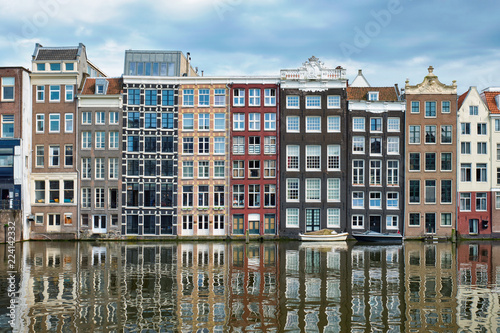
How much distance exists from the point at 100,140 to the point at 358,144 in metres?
32.5

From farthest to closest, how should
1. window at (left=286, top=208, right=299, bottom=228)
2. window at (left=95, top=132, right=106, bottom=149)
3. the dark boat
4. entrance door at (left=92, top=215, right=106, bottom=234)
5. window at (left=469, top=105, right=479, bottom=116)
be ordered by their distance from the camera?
window at (left=469, top=105, right=479, bottom=116)
window at (left=95, top=132, right=106, bottom=149)
window at (left=286, top=208, right=299, bottom=228)
entrance door at (left=92, top=215, right=106, bottom=234)
the dark boat

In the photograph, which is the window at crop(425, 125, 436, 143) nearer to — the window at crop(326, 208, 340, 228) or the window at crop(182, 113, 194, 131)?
the window at crop(326, 208, 340, 228)

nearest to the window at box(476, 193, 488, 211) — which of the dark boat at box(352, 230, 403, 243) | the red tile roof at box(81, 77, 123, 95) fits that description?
the dark boat at box(352, 230, 403, 243)

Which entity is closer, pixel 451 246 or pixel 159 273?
pixel 159 273

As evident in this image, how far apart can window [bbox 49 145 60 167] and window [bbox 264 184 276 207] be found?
26.5 m

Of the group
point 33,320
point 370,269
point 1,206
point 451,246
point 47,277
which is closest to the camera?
point 33,320

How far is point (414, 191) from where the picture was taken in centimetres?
6238

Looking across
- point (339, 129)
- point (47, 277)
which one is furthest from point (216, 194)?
point (47, 277)

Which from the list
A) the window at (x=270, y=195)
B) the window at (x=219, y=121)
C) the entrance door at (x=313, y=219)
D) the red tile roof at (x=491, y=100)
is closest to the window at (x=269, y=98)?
the window at (x=219, y=121)

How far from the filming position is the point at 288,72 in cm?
6272

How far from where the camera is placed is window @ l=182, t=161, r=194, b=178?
206ft

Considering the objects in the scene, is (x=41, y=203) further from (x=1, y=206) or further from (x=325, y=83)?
(x=325, y=83)

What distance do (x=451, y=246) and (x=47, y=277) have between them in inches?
1661

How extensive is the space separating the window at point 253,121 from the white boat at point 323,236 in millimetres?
14674
